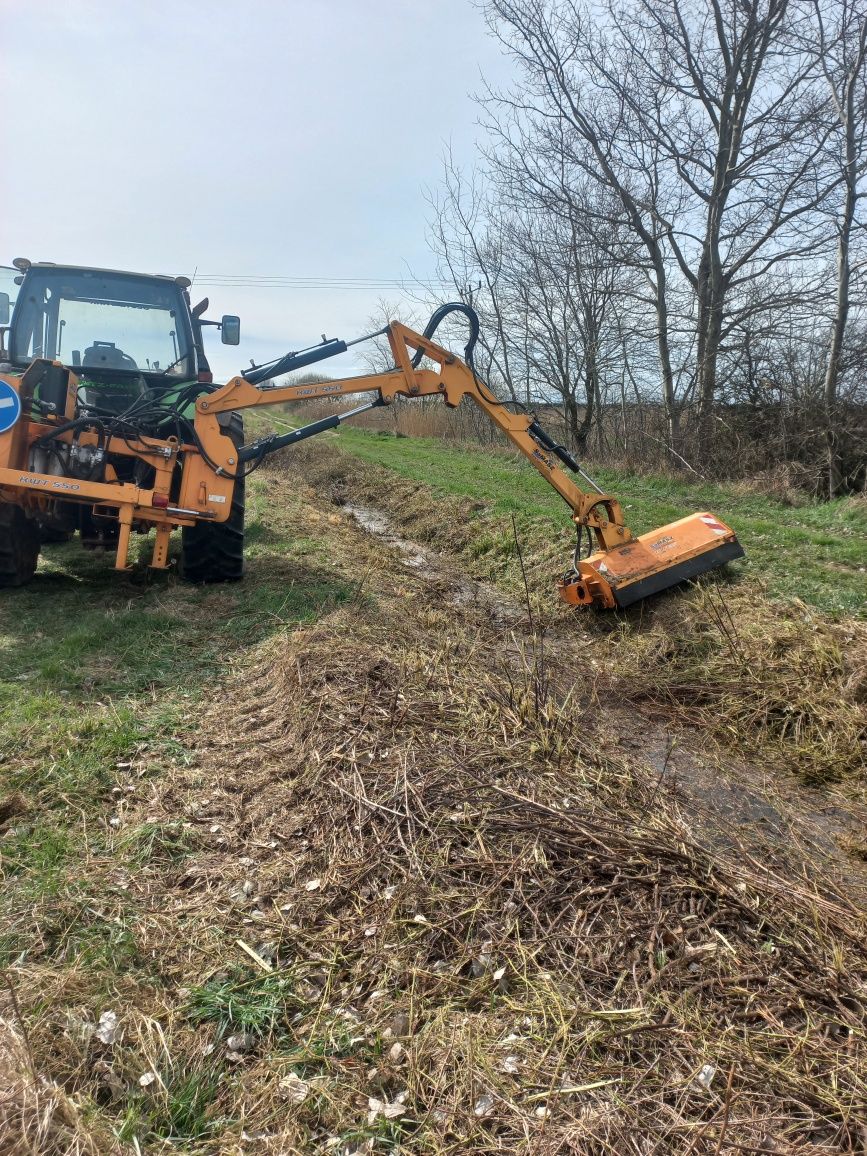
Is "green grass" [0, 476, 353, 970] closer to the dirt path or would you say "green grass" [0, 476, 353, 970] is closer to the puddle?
the puddle

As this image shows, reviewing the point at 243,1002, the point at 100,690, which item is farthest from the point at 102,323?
the point at 243,1002

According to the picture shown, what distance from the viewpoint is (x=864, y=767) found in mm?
3951

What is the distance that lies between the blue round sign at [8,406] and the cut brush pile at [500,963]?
11.1 feet

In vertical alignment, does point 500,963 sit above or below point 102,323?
below

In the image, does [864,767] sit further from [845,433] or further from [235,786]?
[845,433]

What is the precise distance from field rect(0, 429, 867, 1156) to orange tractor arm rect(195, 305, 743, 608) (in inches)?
19.7

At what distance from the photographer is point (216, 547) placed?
6.50 meters

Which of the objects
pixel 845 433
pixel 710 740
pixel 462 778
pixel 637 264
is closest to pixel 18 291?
pixel 462 778

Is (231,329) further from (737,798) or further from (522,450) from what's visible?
(737,798)

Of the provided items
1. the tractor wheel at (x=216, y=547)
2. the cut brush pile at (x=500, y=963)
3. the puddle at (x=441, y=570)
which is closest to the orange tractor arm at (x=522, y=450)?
the tractor wheel at (x=216, y=547)

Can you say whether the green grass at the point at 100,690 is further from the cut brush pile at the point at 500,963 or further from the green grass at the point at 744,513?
the green grass at the point at 744,513

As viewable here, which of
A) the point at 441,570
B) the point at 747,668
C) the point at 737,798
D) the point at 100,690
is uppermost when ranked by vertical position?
the point at 441,570

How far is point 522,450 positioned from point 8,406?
4033 millimetres

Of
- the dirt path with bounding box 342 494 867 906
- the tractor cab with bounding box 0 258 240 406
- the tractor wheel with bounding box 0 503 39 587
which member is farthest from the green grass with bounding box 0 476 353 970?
the dirt path with bounding box 342 494 867 906
